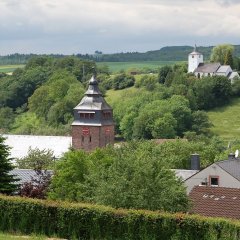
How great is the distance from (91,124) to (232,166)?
118 ft

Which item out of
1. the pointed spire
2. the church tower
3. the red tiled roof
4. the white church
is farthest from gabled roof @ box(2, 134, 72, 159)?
the church tower

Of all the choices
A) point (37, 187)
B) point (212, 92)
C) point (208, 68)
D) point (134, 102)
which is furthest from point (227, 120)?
point (37, 187)

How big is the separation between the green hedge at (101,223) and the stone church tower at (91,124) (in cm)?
6157

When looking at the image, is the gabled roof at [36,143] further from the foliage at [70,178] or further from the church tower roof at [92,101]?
the foliage at [70,178]

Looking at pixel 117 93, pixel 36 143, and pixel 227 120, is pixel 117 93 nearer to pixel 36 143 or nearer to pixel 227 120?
pixel 227 120

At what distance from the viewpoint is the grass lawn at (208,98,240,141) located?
148m

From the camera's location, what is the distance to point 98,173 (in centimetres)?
4503

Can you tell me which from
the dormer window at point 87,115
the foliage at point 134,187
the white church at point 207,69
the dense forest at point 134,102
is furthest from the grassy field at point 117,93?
the foliage at point 134,187

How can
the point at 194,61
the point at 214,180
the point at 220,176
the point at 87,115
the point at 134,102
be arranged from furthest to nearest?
the point at 194,61 → the point at 134,102 → the point at 87,115 → the point at 220,176 → the point at 214,180

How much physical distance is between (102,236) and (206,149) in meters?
60.5

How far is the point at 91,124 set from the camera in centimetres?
9262

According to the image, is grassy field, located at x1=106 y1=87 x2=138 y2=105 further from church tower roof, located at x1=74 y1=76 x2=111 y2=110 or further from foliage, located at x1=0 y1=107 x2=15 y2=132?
church tower roof, located at x1=74 y1=76 x2=111 y2=110

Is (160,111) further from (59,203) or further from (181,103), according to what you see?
(59,203)

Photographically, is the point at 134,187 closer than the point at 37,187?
Yes
